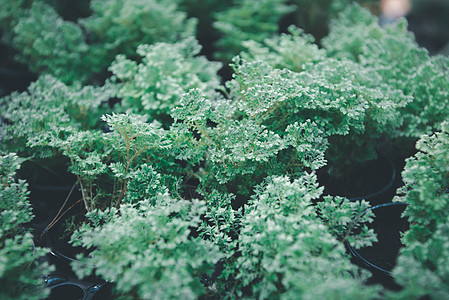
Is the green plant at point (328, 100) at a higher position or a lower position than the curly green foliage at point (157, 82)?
higher

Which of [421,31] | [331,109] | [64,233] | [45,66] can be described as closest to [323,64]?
[331,109]

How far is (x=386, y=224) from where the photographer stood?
156 cm

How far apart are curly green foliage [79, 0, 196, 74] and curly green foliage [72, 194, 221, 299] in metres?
1.44

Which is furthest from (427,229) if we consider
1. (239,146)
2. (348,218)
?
(239,146)

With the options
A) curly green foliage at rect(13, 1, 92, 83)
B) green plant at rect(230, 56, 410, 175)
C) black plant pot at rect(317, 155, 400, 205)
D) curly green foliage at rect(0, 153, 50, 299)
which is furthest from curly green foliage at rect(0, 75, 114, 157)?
black plant pot at rect(317, 155, 400, 205)

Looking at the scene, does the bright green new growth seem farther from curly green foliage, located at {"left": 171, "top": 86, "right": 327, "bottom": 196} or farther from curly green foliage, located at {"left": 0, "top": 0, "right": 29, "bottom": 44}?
curly green foliage, located at {"left": 171, "top": 86, "right": 327, "bottom": 196}

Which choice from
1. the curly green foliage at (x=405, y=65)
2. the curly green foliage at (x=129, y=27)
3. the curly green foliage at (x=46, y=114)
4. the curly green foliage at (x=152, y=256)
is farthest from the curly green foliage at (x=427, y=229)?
the curly green foliage at (x=129, y=27)

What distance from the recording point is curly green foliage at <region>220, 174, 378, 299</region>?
3.33 feet

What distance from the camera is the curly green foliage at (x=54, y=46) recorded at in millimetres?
2236

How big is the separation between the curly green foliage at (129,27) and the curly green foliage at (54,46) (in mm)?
98

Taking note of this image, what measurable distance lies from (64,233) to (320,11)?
271 centimetres

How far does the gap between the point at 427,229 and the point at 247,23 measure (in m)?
1.89

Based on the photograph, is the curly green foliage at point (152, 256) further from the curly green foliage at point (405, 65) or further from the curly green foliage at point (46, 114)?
the curly green foliage at point (405, 65)

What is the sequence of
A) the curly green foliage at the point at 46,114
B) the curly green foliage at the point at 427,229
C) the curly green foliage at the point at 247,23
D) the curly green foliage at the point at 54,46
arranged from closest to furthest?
the curly green foliage at the point at 427,229 < the curly green foliage at the point at 46,114 < the curly green foliage at the point at 54,46 < the curly green foliage at the point at 247,23
